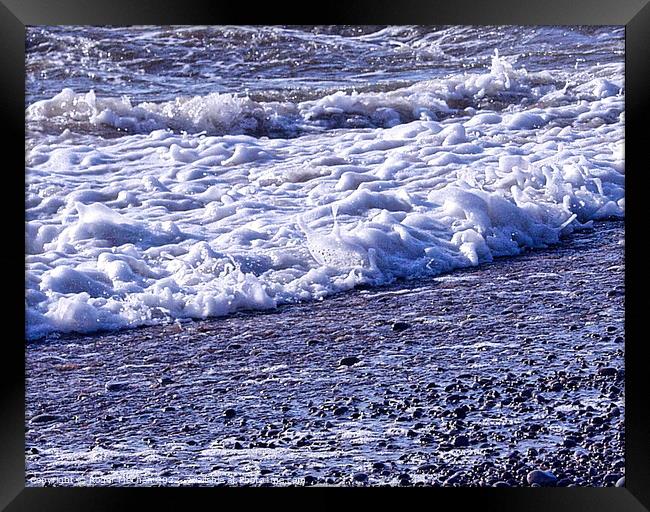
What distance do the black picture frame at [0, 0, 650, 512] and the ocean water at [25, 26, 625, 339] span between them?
4.3 inches

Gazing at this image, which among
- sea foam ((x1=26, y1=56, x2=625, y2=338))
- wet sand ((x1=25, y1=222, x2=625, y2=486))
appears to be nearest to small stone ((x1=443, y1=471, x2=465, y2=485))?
wet sand ((x1=25, y1=222, x2=625, y2=486))

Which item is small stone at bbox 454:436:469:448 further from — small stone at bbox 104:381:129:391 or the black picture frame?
small stone at bbox 104:381:129:391

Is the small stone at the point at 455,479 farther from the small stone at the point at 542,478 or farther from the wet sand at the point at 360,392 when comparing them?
the small stone at the point at 542,478

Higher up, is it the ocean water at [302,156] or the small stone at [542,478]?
the ocean water at [302,156]

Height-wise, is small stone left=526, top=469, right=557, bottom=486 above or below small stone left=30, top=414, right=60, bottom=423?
below

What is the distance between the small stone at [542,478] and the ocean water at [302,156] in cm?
84

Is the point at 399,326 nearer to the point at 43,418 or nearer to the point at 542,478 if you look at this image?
the point at 542,478

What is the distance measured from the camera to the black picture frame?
2848 millimetres

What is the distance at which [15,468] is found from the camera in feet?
9.37

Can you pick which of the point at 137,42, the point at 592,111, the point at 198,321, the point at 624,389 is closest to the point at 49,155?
the point at 137,42

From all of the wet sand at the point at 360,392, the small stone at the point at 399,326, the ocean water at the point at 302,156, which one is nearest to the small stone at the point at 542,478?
the wet sand at the point at 360,392
